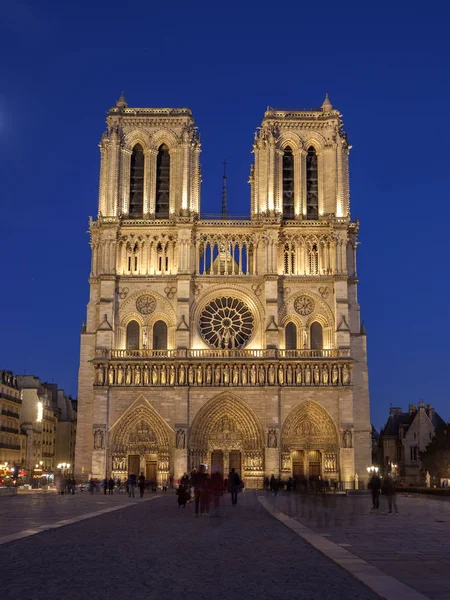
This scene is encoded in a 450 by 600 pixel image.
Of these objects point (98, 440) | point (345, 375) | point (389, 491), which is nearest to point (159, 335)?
point (98, 440)

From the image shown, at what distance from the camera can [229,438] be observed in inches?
2251

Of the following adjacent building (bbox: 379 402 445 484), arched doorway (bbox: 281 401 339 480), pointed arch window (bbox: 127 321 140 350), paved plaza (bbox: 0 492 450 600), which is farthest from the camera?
adjacent building (bbox: 379 402 445 484)

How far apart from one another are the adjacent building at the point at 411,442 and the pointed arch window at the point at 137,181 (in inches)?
1283

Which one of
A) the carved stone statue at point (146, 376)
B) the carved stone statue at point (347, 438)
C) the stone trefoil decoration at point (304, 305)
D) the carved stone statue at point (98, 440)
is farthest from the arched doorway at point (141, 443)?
the stone trefoil decoration at point (304, 305)

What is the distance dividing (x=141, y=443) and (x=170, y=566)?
152 ft

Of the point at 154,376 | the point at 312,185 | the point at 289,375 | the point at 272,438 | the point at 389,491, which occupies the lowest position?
the point at 389,491

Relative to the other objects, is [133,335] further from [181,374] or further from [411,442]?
[411,442]

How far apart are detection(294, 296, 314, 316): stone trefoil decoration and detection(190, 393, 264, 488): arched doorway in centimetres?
763

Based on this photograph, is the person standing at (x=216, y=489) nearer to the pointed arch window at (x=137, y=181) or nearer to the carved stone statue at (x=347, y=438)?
the carved stone statue at (x=347, y=438)

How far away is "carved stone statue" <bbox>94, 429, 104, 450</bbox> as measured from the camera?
2207 inches

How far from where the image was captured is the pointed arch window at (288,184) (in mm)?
61781

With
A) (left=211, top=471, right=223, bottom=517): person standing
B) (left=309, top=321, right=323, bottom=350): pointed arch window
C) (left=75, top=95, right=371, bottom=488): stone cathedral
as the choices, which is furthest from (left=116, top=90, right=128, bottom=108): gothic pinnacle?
(left=211, top=471, right=223, bottom=517): person standing

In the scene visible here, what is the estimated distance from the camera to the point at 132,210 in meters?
61.8

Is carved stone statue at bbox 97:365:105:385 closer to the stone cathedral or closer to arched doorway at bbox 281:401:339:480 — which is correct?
the stone cathedral
